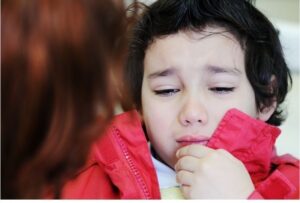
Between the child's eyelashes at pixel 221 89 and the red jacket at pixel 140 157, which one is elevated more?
the child's eyelashes at pixel 221 89

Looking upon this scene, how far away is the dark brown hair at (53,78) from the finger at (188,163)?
0.19 metres

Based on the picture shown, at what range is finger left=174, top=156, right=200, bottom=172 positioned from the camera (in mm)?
548

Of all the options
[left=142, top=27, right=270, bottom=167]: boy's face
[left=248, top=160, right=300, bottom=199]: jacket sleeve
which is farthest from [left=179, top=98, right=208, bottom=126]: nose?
Answer: [left=248, top=160, right=300, bottom=199]: jacket sleeve

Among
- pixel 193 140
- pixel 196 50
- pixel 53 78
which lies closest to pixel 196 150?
pixel 193 140

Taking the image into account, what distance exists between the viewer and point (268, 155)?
60 cm

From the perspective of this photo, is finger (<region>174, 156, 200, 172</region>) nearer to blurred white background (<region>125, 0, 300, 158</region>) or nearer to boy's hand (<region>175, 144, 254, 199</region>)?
boy's hand (<region>175, 144, 254, 199</region>)

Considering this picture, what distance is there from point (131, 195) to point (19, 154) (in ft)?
0.66

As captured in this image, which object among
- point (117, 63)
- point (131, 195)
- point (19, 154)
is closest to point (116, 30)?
point (117, 63)

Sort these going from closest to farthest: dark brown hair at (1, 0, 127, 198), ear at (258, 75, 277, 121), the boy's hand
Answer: dark brown hair at (1, 0, 127, 198) < the boy's hand < ear at (258, 75, 277, 121)

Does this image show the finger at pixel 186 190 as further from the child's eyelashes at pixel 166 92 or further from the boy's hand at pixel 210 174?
the child's eyelashes at pixel 166 92

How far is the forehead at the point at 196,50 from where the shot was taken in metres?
0.57

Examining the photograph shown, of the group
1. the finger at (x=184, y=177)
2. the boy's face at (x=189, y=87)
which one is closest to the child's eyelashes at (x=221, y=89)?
the boy's face at (x=189, y=87)

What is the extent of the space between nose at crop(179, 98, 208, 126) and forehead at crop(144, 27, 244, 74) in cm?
5

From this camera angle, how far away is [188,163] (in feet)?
1.81
